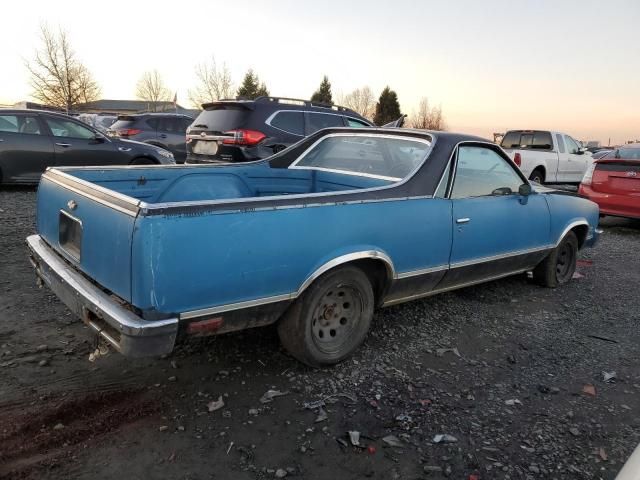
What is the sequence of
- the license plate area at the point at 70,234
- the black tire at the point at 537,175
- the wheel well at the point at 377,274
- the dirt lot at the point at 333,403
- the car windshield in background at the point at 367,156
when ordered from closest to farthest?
A: the dirt lot at the point at 333,403
the license plate area at the point at 70,234
the wheel well at the point at 377,274
the car windshield in background at the point at 367,156
the black tire at the point at 537,175

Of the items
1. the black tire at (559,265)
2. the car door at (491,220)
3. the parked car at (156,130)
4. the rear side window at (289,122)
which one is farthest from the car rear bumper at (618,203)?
the parked car at (156,130)

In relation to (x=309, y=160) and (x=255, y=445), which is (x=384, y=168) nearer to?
(x=309, y=160)

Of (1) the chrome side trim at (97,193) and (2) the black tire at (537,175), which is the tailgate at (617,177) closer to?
(2) the black tire at (537,175)

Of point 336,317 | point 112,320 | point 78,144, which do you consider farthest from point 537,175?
point 112,320

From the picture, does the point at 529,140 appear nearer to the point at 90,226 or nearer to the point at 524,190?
the point at 524,190

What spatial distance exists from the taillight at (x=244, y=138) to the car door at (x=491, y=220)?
4545 mm

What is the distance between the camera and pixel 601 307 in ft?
16.4

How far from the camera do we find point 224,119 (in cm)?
861

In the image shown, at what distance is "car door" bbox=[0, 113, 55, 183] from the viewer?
8.88 metres

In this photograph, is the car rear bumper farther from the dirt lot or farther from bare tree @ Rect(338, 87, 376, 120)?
bare tree @ Rect(338, 87, 376, 120)

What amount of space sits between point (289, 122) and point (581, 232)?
5.05 meters

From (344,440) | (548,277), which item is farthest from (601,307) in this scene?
(344,440)

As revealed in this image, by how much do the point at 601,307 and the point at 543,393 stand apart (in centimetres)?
219

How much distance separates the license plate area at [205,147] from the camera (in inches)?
334
